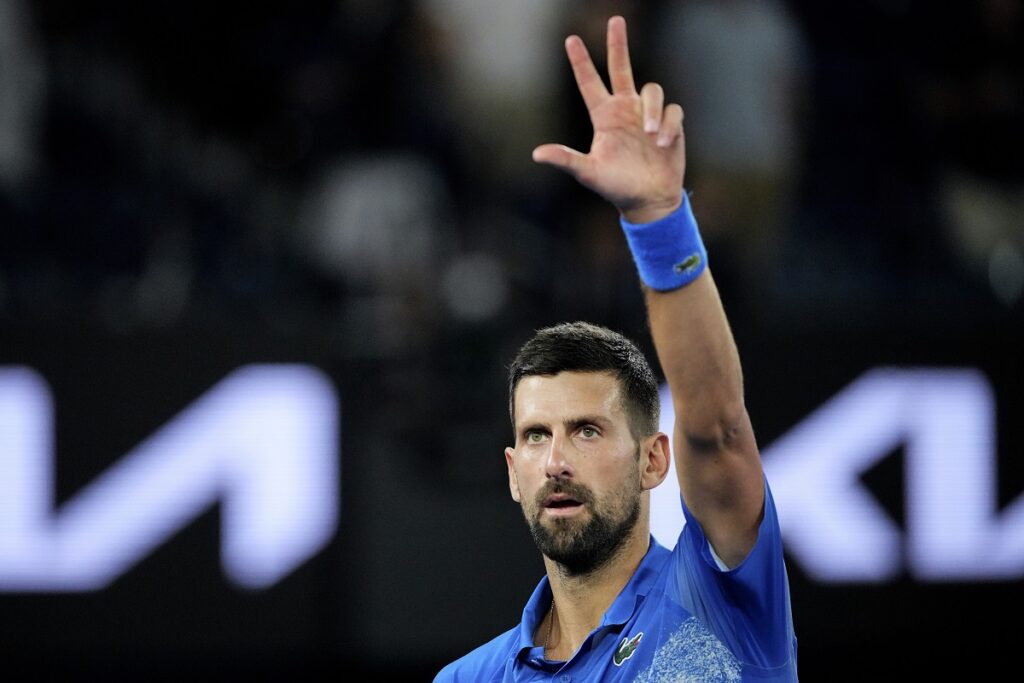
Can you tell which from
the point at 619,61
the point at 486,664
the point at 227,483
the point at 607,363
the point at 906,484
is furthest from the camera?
the point at 906,484

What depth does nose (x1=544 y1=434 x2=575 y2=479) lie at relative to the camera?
128 inches

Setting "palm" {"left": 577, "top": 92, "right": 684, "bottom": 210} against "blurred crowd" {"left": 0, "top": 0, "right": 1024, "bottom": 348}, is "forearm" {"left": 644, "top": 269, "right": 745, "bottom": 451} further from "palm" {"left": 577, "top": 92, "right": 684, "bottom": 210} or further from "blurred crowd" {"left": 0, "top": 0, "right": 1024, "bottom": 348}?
"blurred crowd" {"left": 0, "top": 0, "right": 1024, "bottom": 348}

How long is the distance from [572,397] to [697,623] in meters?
0.56

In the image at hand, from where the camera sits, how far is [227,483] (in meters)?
6.49

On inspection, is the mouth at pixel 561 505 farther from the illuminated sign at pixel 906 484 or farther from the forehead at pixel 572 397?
the illuminated sign at pixel 906 484

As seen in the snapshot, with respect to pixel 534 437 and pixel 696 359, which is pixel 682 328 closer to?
pixel 696 359

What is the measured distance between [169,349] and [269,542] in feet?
3.05

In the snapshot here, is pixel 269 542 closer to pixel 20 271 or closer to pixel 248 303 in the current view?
pixel 248 303

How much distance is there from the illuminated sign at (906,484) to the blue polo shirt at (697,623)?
3.47 metres

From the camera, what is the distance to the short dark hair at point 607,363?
11.0ft

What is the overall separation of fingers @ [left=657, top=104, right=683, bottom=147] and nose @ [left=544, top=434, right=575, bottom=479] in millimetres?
695

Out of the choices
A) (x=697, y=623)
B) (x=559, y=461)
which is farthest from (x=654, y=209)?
(x=697, y=623)

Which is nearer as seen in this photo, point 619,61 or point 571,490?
point 619,61

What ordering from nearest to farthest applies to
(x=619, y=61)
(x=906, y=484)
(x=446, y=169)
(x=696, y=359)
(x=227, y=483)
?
(x=696, y=359) < (x=619, y=61) < (x=227, y=483) < (x=906, y=484) < (x=446, y=169)
